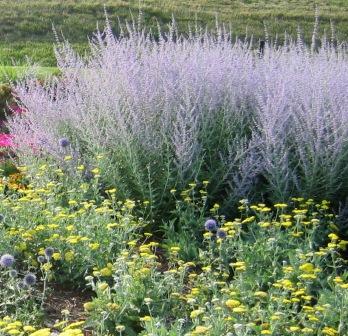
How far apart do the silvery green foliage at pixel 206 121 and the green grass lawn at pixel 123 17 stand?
10.9 m

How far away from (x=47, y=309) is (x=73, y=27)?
59.0ft

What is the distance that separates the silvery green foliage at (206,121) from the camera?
5.65 m

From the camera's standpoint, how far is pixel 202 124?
20.2 feet

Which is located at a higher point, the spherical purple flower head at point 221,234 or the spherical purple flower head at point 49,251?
the spherical purple flower head at point 49,251

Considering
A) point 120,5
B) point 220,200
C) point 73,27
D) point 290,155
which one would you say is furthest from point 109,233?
point 120,5

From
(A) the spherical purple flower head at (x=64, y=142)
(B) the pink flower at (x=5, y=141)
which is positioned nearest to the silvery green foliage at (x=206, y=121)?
(A) the spherical purple flower head at (x=64, y=142)

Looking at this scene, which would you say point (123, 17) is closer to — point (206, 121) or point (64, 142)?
point (64, 142)

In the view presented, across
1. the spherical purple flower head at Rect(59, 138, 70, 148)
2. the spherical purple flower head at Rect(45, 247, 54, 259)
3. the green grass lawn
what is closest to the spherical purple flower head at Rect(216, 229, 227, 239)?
the spherical purple flower head at Rect(45, 247, 54, 259)

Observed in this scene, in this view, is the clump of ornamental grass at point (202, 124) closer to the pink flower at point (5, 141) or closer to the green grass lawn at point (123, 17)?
the pink flower at point (5, 141)

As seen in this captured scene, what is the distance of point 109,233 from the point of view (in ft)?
15.8

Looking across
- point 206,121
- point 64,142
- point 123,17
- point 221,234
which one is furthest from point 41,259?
point 123,17

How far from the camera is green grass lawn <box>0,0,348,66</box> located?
1962 centimetres

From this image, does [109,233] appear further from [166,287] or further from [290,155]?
[290,155]

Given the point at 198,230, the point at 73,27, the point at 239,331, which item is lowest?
the point at 73,27
